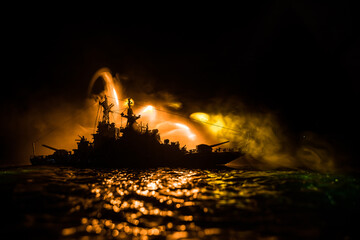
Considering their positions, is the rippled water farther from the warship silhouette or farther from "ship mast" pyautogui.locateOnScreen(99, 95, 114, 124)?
"ship mast" pyautogui.locateOnScreen(99, 95, 114, 124)

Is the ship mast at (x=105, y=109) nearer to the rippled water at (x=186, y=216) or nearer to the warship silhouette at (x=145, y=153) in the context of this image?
the warship silhouette at (x=145, y=153)

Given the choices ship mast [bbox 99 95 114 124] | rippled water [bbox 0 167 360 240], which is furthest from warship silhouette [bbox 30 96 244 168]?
rippled water [bbox 0 167 360 240]

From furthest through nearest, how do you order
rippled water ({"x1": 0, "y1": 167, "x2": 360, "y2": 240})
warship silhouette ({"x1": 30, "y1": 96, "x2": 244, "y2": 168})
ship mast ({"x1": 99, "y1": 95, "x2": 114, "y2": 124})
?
1. ship mast ({"x1": 99, "y1": 95, "x2": 114, "y2": 124})
2. warship silhouette ({"x1": 30, "y1": 96, "x2": 244, "y2": 168})
3. rippled water ({"x1": 0, "y1": 167, "x2": 360, "y2": 240})

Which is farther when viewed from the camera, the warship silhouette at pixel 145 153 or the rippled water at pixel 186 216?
the warship silhouette at pixel 145 153

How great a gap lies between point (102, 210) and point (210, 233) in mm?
5120

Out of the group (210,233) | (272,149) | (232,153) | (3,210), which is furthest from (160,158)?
(210,233)

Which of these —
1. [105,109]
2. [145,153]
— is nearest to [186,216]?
[145,153]

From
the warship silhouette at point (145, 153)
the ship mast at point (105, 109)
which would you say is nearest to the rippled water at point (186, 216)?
the warship silhouette at point (145, 153)

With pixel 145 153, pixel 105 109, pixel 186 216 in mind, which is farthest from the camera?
pixel 105 109

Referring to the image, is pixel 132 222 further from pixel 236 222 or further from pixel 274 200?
pixel 274 200

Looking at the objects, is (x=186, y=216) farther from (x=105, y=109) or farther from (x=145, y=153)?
(x=105, y=109)

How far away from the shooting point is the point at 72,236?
5.24 metres

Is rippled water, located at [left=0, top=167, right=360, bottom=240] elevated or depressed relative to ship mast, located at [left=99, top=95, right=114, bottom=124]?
depressed

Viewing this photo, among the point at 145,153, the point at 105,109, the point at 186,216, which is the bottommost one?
the point at 186,216
